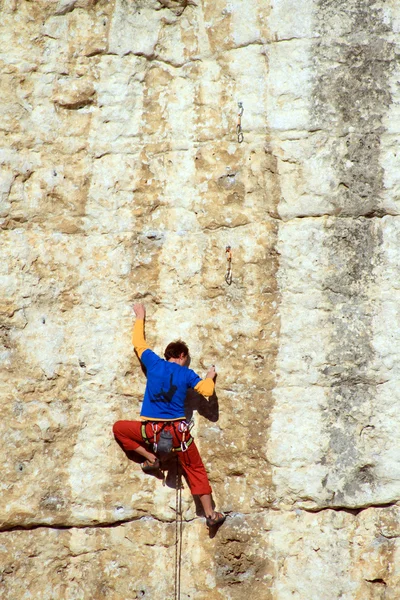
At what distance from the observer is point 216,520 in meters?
4.79

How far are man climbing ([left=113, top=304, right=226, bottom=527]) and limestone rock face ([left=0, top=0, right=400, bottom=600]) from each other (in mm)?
153

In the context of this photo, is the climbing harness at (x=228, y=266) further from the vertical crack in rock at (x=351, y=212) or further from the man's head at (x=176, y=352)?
the vertical crack in rock at (x=351, y=212)

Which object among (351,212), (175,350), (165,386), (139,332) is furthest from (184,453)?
(351,212)

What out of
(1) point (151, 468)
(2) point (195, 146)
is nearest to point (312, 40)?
(2) point (195, 146)

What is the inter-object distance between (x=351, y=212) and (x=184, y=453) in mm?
2066

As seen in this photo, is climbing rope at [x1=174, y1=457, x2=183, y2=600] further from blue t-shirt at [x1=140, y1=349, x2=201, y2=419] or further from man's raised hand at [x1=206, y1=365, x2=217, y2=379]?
man's raised hand at [x1=206, y1=365, x2=217, y2=379]

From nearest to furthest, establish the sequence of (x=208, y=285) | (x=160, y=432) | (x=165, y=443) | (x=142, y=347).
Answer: (x=165, y=443)
(x=160, y=432)
(x=142, y=347)
(x=208, y=285)

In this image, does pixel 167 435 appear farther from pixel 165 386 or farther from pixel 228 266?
pixel 228 266

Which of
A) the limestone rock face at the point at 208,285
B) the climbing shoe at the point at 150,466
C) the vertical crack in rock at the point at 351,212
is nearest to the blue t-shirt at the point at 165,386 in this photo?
the limestone rock face at the point at 208,285

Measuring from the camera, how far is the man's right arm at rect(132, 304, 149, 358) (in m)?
4.83

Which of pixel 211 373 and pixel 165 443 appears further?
pixel 211 373

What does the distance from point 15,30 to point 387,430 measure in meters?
3.95

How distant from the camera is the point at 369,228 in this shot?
4801mm

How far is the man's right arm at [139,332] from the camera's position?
15.9 ft
